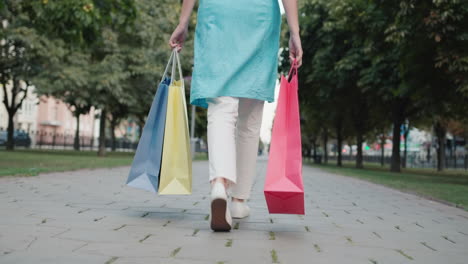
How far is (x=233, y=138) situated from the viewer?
373 centimetres

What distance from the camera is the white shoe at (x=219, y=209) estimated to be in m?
3.42

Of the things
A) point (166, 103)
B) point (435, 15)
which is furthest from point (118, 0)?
point (166, 103)

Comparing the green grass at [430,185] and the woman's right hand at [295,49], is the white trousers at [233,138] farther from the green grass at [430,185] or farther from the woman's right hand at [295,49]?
the green grass at [430,185]

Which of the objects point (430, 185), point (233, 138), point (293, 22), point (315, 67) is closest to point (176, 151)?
point (233, 138)

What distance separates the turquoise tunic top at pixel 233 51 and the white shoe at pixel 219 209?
27.0 inches

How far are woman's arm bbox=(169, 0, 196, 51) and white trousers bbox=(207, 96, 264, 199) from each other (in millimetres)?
704

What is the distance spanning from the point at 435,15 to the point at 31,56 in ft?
61.8

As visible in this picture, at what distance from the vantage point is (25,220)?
3.79m

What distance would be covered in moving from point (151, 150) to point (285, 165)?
124cm

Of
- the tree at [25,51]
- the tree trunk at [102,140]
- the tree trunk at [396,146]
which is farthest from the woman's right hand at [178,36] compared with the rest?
the tree trunk at [102,140]

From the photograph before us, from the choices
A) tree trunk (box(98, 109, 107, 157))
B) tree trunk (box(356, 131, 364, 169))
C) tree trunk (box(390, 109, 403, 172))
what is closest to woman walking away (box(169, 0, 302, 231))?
tree trunk (box(390, 109, 403, 172))

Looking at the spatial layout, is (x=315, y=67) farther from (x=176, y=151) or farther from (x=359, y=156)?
(x=176, y=151)

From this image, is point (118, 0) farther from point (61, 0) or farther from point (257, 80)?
point (257, 80)

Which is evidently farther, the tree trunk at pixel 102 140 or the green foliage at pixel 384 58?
the tree trunk at pixel 102 140
